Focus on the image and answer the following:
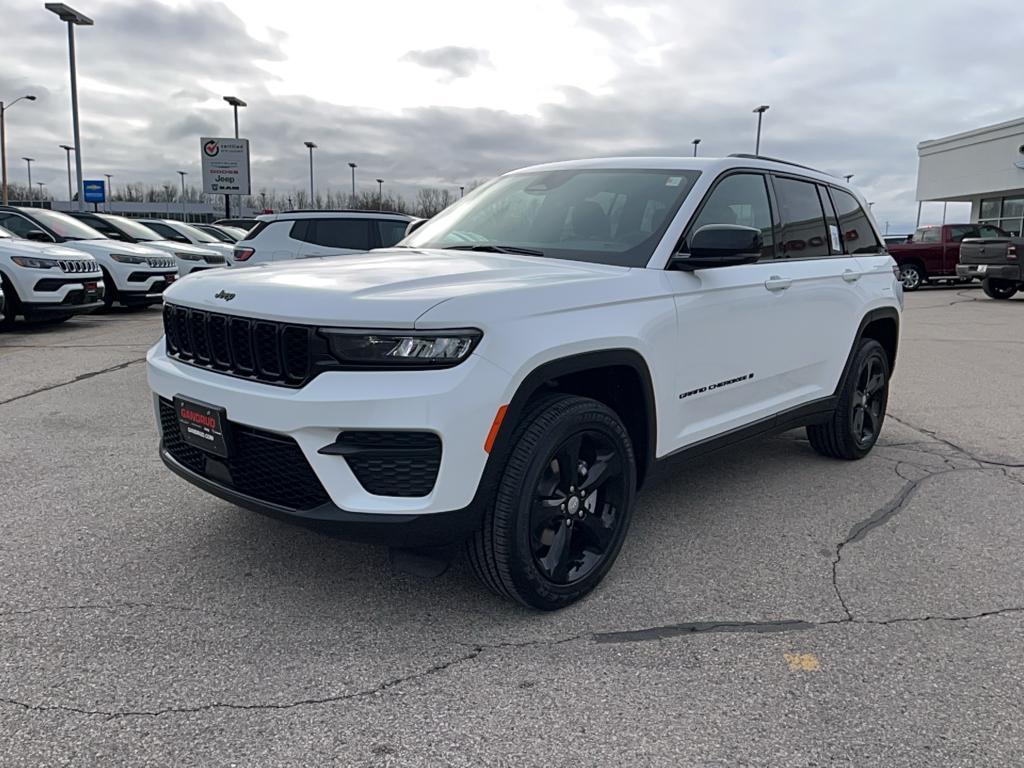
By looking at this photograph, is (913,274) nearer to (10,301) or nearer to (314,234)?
(314,234)

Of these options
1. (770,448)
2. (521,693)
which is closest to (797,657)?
(521,693)

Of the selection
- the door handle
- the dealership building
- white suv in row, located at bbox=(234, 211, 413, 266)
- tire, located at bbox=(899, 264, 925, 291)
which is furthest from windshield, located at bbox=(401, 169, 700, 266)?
the dealership building

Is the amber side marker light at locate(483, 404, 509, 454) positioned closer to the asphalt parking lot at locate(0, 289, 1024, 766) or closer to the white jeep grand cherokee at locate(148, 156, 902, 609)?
the white jeep grand cherokee at locate(148, 156, 902, 609)

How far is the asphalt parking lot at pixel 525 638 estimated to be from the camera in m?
2.31

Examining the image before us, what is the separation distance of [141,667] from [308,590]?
70 cm

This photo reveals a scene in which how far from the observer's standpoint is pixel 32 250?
10289mm

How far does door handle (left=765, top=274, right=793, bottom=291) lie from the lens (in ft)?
13.2

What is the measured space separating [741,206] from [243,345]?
250cm

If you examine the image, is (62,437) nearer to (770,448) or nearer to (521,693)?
(521,693)

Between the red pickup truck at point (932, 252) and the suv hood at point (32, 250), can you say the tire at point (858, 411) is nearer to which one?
the suv hood at point (32, 250)

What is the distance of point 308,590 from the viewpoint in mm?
3191

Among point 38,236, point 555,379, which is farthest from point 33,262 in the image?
point 555,379

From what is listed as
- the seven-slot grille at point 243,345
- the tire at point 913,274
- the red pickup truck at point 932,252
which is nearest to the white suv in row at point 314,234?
the seven-slot grille at point 243,345

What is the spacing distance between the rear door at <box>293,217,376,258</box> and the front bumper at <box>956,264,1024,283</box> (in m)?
14.5
